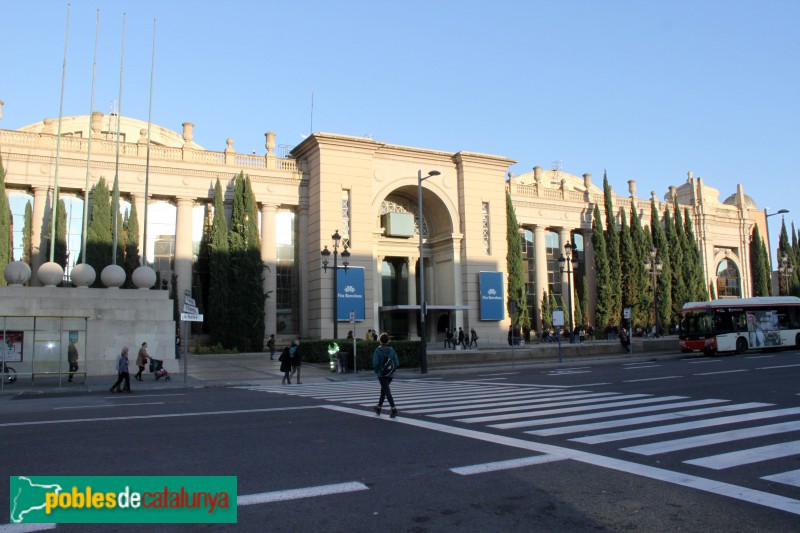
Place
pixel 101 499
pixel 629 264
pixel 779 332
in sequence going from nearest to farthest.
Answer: pixel 101 499, pixel 779 332, pixel 629 264

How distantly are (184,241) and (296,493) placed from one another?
39.4 meters

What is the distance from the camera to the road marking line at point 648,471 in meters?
6.07

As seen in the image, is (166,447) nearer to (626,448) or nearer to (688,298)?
(626,448)

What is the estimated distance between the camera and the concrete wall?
21734 mm

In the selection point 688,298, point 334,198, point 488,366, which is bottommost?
point 488,366

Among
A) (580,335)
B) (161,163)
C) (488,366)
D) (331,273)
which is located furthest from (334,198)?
(580,335)

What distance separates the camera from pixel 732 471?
7.23 m

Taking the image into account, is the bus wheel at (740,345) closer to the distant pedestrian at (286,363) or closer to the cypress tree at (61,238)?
the distant pedestrian at (286,363)

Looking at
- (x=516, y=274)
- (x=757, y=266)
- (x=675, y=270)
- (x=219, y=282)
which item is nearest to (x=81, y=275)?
(x=219, y=282)

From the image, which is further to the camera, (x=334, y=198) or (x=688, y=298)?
Answer: (x=688, y=298)

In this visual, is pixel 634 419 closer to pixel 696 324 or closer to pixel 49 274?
pixel 49 274

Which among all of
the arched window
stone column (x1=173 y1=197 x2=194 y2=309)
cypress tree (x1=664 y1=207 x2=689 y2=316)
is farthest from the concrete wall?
the arched window

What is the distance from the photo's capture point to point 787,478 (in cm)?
689

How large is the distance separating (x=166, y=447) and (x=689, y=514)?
697 centimetres
